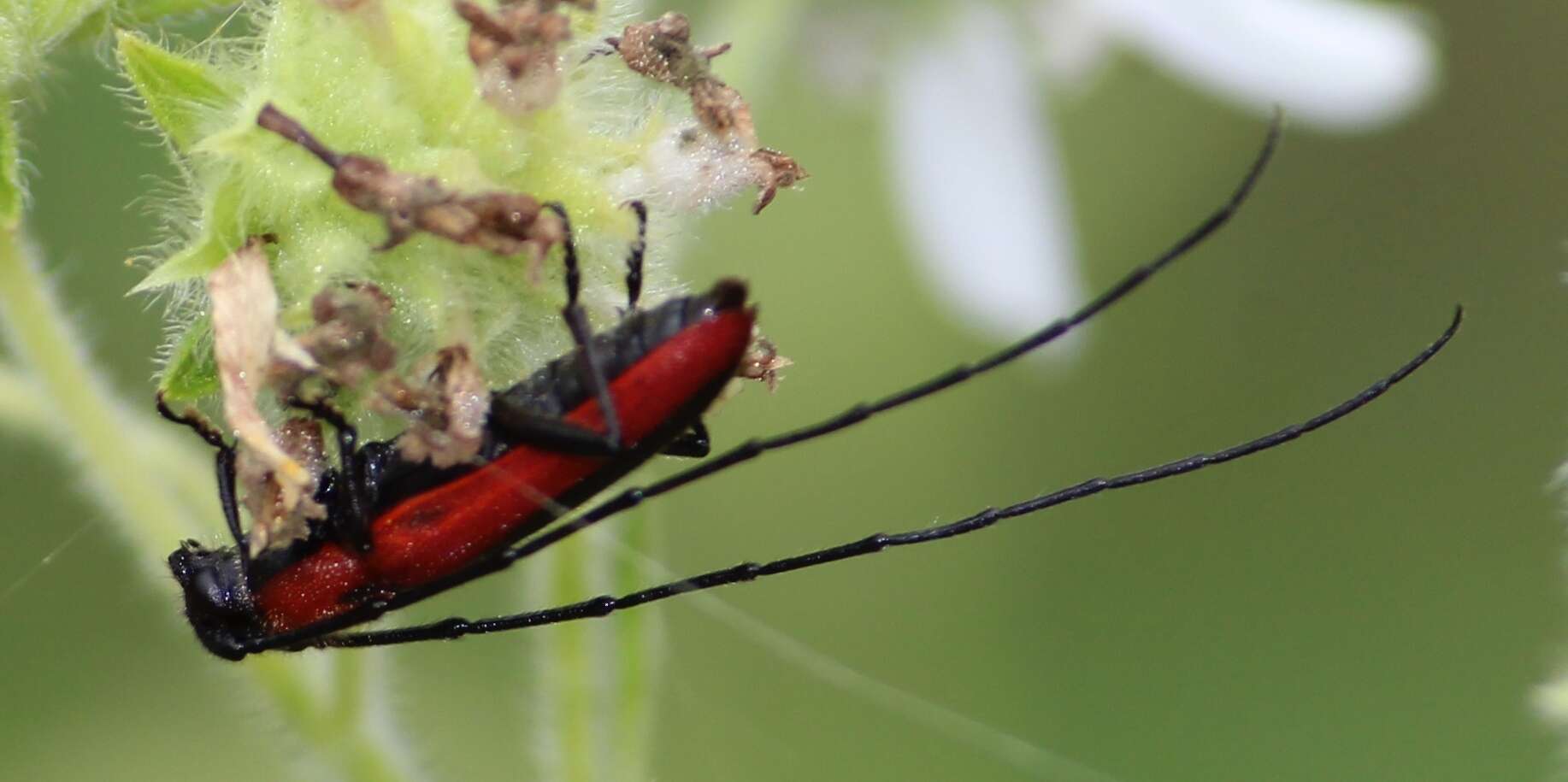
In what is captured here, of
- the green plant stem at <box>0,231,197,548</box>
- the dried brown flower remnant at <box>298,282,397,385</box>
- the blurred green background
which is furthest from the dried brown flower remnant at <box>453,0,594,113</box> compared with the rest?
the blurred green background

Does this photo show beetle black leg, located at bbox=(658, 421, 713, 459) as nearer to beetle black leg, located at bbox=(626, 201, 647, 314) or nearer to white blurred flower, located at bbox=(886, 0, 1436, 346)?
beetle black leg, located at bbox=(626, 201, 647, 314)

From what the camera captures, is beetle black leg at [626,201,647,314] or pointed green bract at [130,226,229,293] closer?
pointed green bract at [130,226,229,293]

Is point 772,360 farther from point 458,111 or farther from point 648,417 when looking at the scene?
point 458,111

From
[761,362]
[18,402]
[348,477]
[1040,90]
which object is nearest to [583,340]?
[761,362]

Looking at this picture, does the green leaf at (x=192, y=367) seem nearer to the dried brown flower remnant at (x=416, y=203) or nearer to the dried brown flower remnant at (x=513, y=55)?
the dried brown flower remnant at (x=416, y=203)

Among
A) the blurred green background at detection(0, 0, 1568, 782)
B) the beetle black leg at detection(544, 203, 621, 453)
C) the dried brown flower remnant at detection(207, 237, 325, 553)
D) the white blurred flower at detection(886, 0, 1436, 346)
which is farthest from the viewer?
the blurred green background at detection(0, 0, 1568, 782)

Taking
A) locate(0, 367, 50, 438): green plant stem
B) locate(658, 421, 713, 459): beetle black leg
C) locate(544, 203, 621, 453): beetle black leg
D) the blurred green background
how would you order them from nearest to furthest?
1. locate(544, 203, 621, 453): beetle black leg
2. locate(658, 421, 713, 459): beetle black leg
3. locate(0, 367, 50, 438): green plant stem
4. the blurred green background
